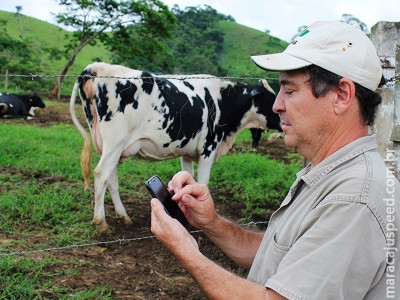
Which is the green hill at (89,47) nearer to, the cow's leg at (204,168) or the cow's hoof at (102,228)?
the cow's leg at (204,168)

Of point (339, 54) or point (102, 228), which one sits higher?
point (339, 54)

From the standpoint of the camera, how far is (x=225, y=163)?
786 centimetres

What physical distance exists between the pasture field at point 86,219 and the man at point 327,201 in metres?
2.02

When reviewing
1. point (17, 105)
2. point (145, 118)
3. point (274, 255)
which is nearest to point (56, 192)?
point (145, 118)

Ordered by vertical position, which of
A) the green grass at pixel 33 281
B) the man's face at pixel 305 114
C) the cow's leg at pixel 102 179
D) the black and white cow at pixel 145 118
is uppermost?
the man's face at pixel 305 114

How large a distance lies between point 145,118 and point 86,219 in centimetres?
129

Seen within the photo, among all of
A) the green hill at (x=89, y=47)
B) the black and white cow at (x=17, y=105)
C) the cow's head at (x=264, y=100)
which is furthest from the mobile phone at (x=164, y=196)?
the green hill at (x=89, y=47)

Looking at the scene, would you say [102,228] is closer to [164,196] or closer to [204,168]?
[204,168]

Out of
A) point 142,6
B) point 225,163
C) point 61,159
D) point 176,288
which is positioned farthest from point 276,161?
point 142,6

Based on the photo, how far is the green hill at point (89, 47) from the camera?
30.3m

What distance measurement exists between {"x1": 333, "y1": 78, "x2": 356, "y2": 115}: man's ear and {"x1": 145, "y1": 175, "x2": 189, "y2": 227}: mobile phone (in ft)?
2.45

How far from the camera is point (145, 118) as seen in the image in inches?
200

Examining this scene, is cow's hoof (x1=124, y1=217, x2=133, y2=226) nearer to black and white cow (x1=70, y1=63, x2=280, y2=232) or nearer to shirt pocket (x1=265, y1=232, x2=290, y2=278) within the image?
black and white cow (x1=70, y1=63, x2=280, y2=232)

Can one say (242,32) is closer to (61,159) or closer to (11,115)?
(11,115)
